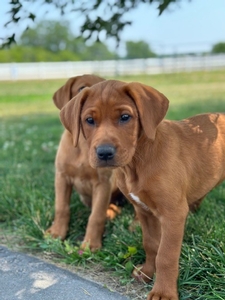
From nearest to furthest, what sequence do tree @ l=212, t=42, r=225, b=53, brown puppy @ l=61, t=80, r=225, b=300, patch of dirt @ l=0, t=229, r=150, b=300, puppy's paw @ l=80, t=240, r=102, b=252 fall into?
brown puppy @ l=61, t=80, r=225, b=300 < patch of dirt @ l=0, t=229, r=150, b=300 < puppy's paw @ l=80, t=240, r=102, b=252 < tree @ l=212, t=42, r=225, b=53

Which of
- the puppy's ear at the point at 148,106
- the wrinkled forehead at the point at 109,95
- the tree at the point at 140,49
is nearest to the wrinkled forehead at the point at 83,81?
the wrinkled forehead at the point at 109,95

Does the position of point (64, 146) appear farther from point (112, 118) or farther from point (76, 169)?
point (112, 118)

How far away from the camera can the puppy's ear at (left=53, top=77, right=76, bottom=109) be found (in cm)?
404

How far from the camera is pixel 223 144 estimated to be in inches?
128

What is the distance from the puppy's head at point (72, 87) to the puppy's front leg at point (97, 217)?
823 millimetres

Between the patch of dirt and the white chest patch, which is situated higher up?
the white chest patch

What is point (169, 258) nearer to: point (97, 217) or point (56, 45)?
point (97, 217)

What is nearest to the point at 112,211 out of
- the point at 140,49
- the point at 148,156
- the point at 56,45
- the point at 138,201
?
the point at 138,201

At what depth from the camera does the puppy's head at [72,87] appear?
4.01 meters

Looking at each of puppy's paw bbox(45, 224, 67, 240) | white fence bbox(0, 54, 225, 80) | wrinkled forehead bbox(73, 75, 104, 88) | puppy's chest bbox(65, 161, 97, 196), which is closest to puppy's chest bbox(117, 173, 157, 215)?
puppy's chest bbox(65, 161, 97, 196)

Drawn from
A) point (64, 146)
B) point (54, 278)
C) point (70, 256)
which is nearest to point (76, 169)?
point (64, 146)

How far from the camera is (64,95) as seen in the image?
4074mm

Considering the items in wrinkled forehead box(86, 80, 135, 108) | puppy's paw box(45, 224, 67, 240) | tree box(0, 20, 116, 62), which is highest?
wrinkled forehead box(86, 80, 135, 108)

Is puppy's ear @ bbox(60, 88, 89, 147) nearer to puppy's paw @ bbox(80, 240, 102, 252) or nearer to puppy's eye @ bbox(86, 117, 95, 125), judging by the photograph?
puppy's eye @ bbox(86, 117, 95, 125)
